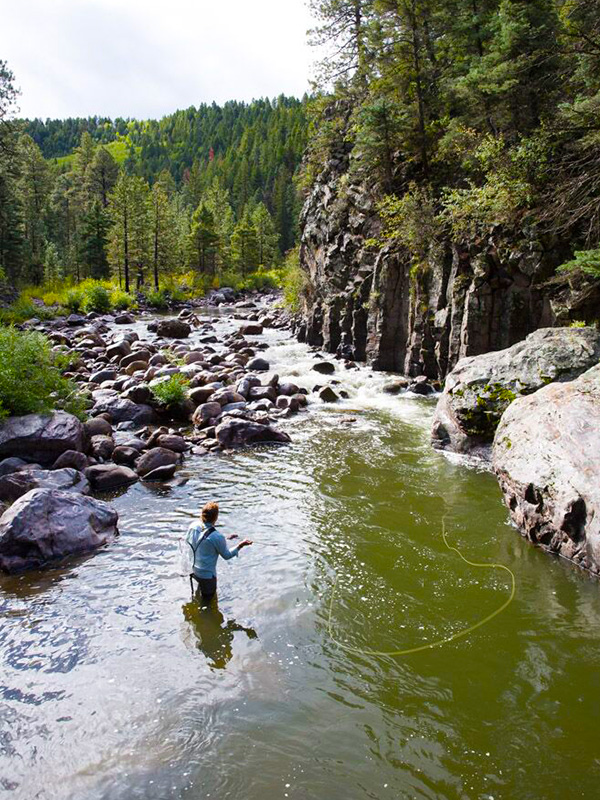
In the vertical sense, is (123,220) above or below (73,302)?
above

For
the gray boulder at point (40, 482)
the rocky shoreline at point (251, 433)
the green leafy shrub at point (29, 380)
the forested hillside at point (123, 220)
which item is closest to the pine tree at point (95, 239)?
the forested hillside at point (123, 220)

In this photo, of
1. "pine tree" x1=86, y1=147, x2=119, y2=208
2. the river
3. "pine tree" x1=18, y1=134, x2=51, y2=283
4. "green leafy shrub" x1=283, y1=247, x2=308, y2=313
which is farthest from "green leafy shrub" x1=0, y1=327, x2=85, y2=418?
"pine tree" x1=86, y1=147, x2=119, y2=208

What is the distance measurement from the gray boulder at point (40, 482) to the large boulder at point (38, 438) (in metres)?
0.92

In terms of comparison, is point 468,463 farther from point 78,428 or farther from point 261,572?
point 78,428

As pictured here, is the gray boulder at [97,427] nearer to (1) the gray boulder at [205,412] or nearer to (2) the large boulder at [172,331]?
(1) the gray boulder at [205,412]

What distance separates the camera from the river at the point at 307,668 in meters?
4.91

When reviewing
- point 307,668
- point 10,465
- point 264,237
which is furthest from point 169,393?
point 264,237

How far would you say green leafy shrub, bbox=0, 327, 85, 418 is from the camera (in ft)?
41.4

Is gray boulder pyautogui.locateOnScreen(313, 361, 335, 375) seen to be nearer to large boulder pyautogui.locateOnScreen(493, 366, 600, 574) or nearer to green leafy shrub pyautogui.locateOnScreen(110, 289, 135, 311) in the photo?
large boulder pyautogui.locateOnScreen(493, 366, 600, 574)

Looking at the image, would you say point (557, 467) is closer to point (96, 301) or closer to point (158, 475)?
point (158, 475)

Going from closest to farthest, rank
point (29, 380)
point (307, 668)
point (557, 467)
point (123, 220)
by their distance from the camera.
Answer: point (307, 668), point (557, 467), point (29, 380), point (123, 220)

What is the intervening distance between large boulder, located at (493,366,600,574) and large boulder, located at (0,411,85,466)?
10280 millimetres

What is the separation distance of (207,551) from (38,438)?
279 inches

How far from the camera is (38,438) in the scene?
12.2m
